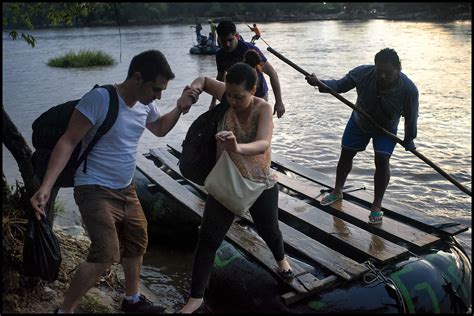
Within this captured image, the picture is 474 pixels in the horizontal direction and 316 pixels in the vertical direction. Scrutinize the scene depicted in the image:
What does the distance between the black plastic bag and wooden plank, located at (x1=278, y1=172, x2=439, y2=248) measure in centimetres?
268

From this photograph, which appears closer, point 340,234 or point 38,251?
point 38,251

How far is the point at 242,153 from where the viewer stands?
312cm

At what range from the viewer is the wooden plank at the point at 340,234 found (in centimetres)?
416

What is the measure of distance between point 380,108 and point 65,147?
2.81m

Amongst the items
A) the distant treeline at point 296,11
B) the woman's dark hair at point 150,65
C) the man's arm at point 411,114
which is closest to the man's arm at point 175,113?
the woman's dark hair at point 150,65

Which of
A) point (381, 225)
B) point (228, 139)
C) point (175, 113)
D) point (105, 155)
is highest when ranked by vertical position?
point (175, 113)

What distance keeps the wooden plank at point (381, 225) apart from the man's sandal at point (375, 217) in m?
0.04

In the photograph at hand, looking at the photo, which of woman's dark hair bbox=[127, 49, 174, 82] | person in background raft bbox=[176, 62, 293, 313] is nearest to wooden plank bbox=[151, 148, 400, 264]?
person in background raft bbox=[176, 62, 293, 313]

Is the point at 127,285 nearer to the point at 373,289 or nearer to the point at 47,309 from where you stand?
the point at 47,309

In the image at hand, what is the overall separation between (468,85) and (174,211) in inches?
498

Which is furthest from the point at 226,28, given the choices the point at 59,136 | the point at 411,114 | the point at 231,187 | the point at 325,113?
the point at 325,113

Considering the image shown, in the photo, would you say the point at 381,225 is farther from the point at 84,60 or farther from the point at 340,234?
the point at 84,60

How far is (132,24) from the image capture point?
203 feet

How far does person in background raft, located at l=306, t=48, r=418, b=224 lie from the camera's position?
14.7 feet
